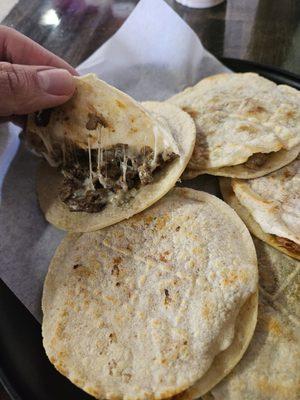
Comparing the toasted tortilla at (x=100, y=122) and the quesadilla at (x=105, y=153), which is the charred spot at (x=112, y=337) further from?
the toasted tortilla at (x=100, y=122)

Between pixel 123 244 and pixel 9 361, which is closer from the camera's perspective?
pixel 9 361

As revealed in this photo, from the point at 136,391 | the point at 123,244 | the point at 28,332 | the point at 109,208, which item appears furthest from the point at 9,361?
the point at 109,208

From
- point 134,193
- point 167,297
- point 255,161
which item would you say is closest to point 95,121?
point 134,193

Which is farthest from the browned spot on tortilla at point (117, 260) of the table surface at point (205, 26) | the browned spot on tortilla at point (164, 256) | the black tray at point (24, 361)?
the table surface at point (205, 26)

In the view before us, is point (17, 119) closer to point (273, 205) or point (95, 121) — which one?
point (95, 121)

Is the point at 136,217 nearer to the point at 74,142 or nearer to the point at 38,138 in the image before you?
the point at 74,142
